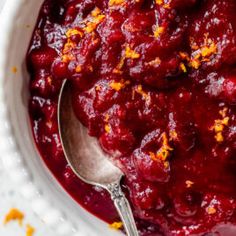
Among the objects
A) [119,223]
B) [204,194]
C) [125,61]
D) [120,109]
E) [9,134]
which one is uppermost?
[125,61]

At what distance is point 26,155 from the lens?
1.90m

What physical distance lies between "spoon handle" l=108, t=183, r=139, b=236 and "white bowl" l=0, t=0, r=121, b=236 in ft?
0.44

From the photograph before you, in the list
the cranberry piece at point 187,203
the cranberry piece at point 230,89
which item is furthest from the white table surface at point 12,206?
the cranberry piece at point 230,89

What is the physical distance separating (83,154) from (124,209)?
0.22 meters

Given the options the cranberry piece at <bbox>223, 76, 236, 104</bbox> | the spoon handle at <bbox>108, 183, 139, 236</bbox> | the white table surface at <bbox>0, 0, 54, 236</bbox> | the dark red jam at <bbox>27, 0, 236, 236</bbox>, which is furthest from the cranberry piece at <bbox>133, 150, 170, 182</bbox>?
the white table surface at <bbox>0, 0, 54, 236</bbox>

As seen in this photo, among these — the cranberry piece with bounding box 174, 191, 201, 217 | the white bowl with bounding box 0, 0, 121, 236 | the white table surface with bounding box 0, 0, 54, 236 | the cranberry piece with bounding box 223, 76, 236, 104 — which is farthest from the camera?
the white table surface with bounding box 0, 0, 54, 236

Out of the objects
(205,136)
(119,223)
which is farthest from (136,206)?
(205,136)

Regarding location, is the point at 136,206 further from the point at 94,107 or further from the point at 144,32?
the point at 144,32

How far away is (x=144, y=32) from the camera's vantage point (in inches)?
65.9

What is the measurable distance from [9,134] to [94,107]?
32 cm

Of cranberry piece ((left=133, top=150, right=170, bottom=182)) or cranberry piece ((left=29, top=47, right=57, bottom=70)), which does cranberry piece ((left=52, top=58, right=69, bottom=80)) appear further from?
cranberry piece ((left=133, top=150, right=170, bottom=182))

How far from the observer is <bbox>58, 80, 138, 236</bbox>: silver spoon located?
183 cm

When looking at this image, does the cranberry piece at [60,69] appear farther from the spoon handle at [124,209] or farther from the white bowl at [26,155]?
the spoon handle at [124,209]

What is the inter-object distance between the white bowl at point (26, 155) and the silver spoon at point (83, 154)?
0.40 ft
